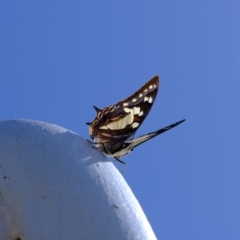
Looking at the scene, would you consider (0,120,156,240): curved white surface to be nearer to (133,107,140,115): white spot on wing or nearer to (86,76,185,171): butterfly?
(86,76,185,171): butterfly

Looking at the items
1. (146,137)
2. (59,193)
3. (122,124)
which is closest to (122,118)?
(122,124)

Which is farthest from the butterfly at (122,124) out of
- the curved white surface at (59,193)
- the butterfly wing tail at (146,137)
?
the curved white surface at (59,193)

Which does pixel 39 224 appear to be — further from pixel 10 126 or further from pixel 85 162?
pixel 10 126

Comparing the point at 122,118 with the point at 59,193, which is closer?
the point at 59,193

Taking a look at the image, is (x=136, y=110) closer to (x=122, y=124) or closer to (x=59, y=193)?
(x=122, y=124)

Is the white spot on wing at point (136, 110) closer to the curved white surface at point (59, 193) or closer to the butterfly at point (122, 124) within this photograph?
the butterfly at point (122, 124)

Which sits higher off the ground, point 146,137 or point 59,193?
point 146,137
